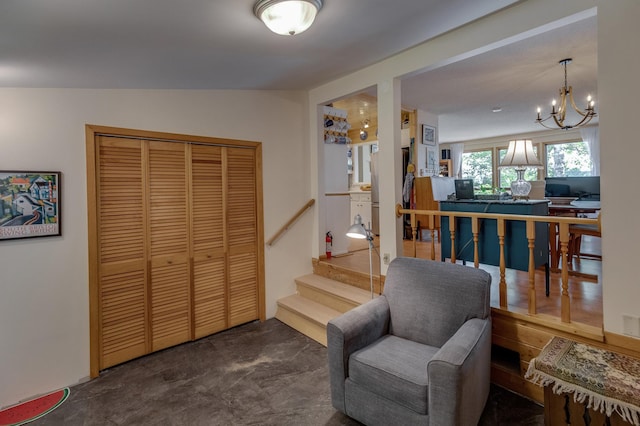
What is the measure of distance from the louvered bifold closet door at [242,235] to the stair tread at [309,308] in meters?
0.37

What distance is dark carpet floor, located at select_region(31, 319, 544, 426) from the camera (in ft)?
6.83

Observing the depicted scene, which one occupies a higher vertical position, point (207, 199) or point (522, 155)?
point (522, 155)

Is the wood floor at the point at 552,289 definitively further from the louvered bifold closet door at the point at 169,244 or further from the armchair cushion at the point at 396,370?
the louvered bifold closet door at the point at 169,244

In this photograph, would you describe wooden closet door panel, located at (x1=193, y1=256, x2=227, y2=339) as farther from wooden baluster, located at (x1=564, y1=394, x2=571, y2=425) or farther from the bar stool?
the bar stool

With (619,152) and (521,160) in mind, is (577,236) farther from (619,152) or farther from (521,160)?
(619,152)

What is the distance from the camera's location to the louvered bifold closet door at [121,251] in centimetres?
266

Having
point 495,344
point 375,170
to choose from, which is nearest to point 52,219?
point 495,344

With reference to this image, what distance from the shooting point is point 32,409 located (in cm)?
224

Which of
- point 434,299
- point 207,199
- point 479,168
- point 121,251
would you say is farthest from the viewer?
point 479,168

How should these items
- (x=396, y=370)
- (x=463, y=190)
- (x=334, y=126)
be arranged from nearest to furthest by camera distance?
(x=396, y=370) < (x=463, y=190) < (x=334, y=126)

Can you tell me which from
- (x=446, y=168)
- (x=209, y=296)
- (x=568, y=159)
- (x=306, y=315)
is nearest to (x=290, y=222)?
(x=306, y=315)

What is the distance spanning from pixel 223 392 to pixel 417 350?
4.71ft

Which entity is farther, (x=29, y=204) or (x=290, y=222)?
(x=290, y=222)

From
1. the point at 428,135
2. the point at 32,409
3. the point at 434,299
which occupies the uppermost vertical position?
the point at 428,135
